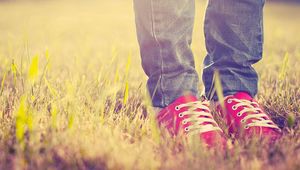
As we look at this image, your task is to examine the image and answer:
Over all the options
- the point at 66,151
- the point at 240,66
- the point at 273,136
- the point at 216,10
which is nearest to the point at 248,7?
the point at 216,10

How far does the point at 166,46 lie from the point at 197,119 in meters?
0.26

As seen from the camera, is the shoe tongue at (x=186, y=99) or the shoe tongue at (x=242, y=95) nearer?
the shoe tongue at (x=186, y=99)

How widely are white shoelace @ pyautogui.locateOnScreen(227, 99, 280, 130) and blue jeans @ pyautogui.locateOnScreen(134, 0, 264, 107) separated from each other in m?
0.09

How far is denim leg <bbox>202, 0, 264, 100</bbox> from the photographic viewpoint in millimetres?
1431

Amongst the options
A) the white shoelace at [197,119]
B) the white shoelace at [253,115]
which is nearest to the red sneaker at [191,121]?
the white shoelace at [197,119]

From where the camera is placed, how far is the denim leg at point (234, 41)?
1431 millimetres

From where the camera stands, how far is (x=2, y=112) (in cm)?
121

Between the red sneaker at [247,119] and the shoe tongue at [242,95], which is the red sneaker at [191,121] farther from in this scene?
the shoe tongue at [242,95]

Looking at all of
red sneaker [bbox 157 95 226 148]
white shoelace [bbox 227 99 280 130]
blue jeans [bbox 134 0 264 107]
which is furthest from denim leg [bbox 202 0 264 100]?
red sneaker [bbox 157 95 226 148]

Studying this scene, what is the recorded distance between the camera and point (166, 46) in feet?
4.06

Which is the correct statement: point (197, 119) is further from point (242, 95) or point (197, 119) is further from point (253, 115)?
point (242, 95)

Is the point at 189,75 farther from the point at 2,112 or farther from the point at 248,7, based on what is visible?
the point at 2,112

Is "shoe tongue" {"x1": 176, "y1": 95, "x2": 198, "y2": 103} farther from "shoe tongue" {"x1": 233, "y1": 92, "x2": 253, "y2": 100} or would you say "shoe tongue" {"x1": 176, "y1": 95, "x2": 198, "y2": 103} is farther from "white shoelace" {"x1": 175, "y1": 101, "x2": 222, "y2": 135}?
"shoe tongue" {"x1": 233, "y1": 92, "x2": 253, "y2": 100}

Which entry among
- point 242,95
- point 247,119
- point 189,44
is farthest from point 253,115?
point 189,44
